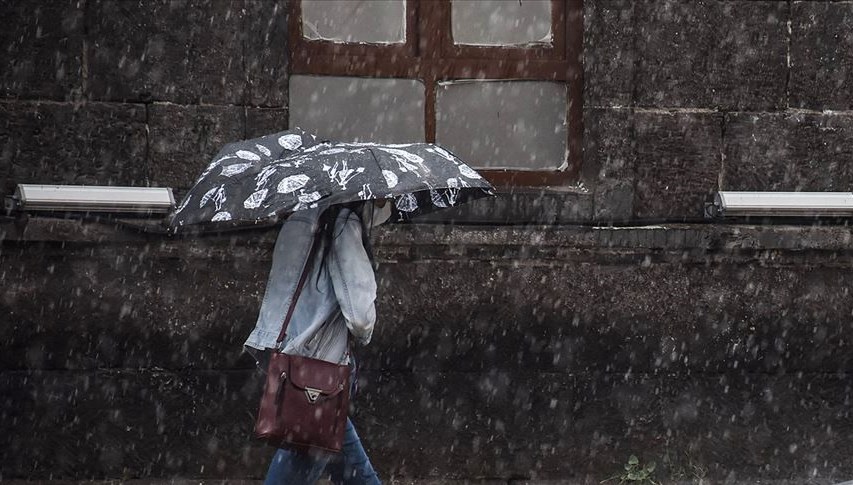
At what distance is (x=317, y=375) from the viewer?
4.37 m

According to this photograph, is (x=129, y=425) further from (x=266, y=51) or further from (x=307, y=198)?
(x=307, y=198)

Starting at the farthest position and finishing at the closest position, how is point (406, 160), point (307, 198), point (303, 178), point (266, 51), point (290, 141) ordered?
point (266, 51), point (290, 141), point (406, 160), point (303, 178), point (307, 198)

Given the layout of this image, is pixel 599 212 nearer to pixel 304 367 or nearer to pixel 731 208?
pixel 731 208

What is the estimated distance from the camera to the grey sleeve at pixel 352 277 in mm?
4344

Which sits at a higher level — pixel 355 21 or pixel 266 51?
pixel 355 21

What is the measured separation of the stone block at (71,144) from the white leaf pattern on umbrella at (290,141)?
5.49ft

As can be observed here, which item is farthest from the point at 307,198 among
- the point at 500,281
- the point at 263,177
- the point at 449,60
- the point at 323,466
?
the point at 449,60

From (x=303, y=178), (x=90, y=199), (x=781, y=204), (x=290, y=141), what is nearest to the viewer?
(x=303, y=178)

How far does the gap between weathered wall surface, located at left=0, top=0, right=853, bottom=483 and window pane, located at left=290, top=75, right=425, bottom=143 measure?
7.2 inches

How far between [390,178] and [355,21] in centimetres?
243

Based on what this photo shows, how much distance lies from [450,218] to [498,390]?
91 cm

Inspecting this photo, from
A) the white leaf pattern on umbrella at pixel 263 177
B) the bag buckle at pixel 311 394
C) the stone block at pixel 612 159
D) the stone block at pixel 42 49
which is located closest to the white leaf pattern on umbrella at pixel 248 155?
the white leaf pattern on umbrella at pixel 263 177

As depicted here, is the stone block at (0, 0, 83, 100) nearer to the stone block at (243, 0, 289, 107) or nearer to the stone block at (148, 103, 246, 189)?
the stone block at (148, 103, 246, 189)

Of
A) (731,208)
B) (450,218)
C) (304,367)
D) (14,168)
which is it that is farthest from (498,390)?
(14,168)
